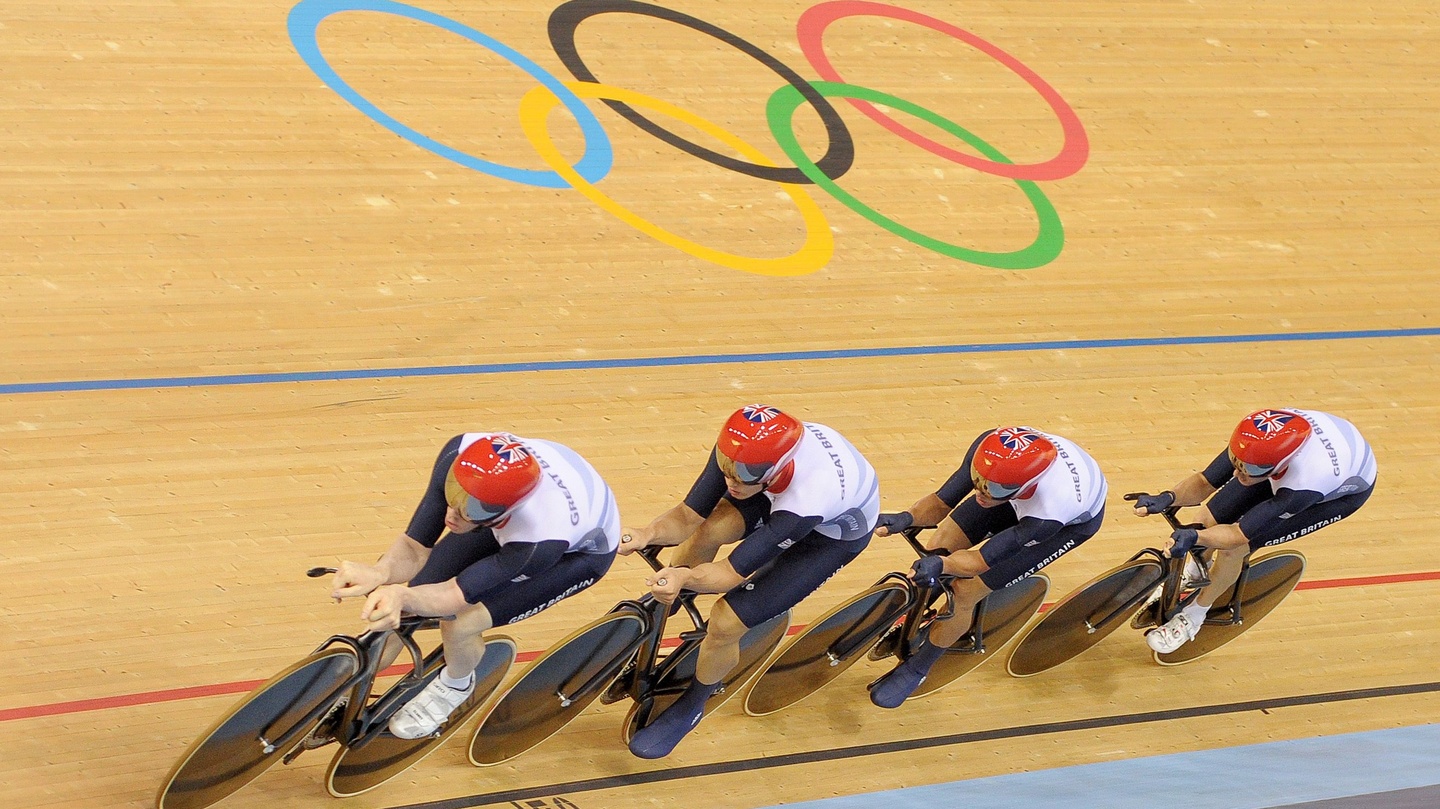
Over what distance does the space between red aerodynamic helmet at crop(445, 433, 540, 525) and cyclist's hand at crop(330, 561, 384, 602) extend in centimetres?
25

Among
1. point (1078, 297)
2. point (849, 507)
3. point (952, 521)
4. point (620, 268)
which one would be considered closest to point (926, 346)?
point (1078, 297)

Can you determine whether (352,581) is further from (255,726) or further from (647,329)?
(647,329)

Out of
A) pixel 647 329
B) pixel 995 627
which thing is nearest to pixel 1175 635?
pixel 995 627

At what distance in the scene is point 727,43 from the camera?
23.8 feet

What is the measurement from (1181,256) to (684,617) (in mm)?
3646

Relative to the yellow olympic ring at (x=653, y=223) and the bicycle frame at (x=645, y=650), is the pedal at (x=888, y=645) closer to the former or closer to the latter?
the bicycle frame at (x=645, y=650)

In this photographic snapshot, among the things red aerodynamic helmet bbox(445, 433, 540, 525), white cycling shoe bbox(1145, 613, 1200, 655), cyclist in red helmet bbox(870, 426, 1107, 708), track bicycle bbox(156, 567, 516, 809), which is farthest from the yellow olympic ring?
red aerodynamic helmet bbox(445, 433, 540, 525)

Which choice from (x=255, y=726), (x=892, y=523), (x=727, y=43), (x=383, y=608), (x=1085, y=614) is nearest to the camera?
(x=383, y=608)

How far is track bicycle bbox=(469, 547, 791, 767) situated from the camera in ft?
12.3

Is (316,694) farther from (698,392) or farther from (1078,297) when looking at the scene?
(1078,297)

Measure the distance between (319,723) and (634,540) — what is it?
0.93 m

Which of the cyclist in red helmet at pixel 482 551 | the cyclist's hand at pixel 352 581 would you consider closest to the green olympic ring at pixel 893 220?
the cyclist in red helmet at pixel 482 551

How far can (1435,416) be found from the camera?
628cm

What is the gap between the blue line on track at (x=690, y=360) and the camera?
15.9ft
